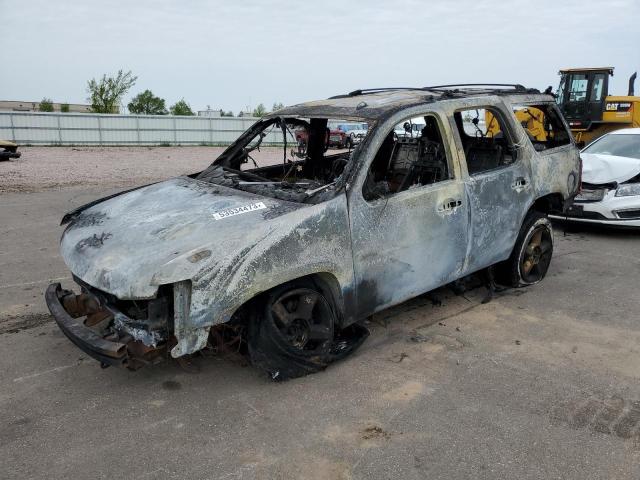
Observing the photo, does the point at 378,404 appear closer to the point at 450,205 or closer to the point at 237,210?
the point at 237,210

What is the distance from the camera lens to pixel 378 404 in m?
3.53

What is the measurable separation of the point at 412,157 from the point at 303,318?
211cm

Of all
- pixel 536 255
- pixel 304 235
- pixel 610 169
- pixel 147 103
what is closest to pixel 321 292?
pixel 304 235

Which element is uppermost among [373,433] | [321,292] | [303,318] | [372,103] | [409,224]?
[372,103]

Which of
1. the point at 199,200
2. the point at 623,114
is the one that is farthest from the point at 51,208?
the point at 623,114

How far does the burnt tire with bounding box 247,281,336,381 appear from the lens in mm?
3566

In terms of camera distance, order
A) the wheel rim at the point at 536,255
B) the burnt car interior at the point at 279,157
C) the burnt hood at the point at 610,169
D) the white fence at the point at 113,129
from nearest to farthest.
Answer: the burnt car interior at the point at 279,157 < the wheel rim at the point at 536,255 < the burnt hood at the point at 610,169 < the white fence at the point at 113,129

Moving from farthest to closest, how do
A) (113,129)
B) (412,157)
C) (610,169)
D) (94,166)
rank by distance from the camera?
(113,129) → (94,166) → (610,169) → (412,157)

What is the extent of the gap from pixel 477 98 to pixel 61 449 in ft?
13.5

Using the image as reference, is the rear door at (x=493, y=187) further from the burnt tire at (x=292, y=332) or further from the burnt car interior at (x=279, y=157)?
the burnt tire at (x=292, y=332)

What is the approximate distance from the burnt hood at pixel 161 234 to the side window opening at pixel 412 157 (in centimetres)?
124

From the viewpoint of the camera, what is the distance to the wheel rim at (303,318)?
3.66 meters

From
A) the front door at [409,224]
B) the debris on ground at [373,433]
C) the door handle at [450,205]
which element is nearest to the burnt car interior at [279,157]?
the front door at [409,224]

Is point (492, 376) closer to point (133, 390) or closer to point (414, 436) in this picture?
point (414, 436)
